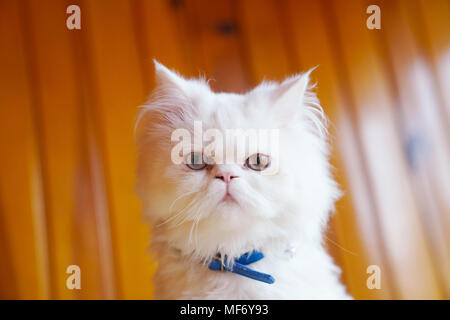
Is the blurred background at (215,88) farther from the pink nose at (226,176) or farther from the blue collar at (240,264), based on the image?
the pink nose at (226,176)

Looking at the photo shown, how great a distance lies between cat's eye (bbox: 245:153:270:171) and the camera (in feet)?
2.31

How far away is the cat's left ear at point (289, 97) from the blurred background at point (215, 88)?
0.83 ft

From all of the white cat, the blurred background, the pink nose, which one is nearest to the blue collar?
the white cat

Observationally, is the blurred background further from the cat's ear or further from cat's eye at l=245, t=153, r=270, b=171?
cat's eye at l=245, t=153, r=270, b=171

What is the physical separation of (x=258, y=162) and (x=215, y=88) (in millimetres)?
344

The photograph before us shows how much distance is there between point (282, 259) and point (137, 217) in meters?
0.50

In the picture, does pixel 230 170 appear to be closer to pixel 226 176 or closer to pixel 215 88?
pixel 226 176

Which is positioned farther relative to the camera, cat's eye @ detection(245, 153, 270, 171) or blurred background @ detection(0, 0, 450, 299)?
A: blurred background @ detection(0, 0, 450, 299)

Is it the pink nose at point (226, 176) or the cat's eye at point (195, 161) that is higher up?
the cat's eye at point (195, 161)

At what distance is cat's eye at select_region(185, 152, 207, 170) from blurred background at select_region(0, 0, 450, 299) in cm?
34

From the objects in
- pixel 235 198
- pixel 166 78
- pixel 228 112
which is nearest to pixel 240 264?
pixel 235 198

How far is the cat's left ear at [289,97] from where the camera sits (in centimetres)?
74

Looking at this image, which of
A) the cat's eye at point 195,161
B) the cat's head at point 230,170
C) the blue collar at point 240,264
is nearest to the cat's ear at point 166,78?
the cat's head at point 230,170

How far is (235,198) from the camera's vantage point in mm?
677
